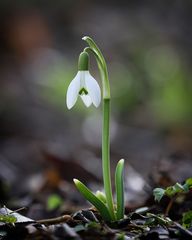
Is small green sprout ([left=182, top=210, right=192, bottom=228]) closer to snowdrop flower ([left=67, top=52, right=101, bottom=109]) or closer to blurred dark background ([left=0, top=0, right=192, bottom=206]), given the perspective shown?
snowdrop flower ([left=67, top=52, right=101, bottom=109])

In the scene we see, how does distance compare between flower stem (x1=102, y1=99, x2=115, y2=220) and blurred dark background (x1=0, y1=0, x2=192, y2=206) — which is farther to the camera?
blurred dark background (x1=0, y1=0, x2=192, y2=206)

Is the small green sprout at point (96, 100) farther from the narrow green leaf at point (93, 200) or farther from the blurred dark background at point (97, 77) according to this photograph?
the blurred dark background at point (97, 77)

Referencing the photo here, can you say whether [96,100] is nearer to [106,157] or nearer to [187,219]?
[106,157]

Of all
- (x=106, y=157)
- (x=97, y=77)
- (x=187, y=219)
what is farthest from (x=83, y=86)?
(x=97, y=77)

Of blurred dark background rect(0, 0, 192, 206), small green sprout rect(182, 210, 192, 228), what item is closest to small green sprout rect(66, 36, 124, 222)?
small green sprout rect(182, 210, 192, 228)

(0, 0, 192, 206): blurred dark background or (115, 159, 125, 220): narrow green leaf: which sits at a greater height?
(0, 0, 192, 206): blurred dark background

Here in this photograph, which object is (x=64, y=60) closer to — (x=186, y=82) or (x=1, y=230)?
(x=186, y=82)

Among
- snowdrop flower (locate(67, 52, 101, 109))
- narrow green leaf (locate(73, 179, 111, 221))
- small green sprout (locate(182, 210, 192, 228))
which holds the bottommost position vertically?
small green sprout (locate(182, 210, 192, 228))
